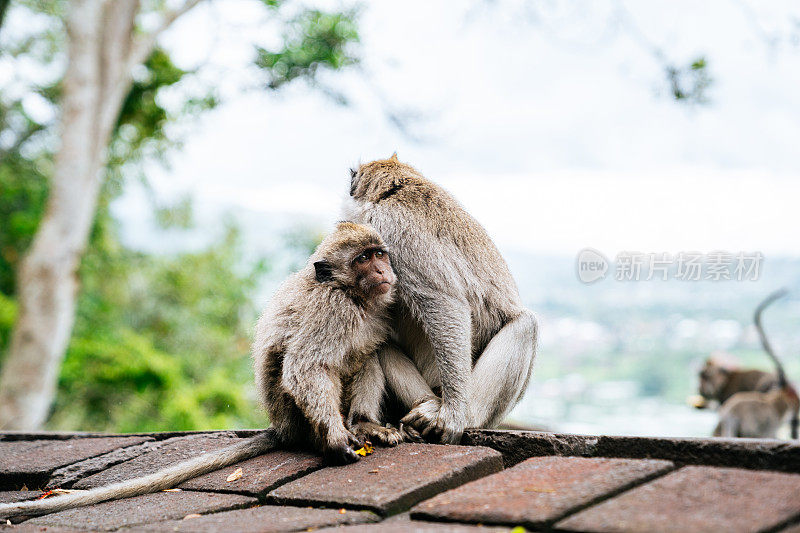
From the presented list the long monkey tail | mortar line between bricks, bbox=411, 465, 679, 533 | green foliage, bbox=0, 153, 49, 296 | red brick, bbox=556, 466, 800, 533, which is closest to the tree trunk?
green foliage, bbox=0, 153, 49, 296

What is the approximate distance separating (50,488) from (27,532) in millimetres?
1058

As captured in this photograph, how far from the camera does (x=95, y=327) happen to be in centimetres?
1327

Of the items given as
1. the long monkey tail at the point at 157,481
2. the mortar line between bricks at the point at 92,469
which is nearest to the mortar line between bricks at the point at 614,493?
the long monkey tail at the point at 157,481

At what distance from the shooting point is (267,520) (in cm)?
249

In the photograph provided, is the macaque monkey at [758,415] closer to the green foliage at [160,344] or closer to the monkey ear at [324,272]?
the monkey ear at [324,272]

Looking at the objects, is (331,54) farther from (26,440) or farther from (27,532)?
(27,532)

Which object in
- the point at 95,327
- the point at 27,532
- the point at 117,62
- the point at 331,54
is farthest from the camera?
the point at 95,327

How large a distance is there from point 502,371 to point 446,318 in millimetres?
370

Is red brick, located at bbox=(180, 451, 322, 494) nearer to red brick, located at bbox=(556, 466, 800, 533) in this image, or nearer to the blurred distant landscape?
red brick, located at bbox=(556, 466, 800, 533)

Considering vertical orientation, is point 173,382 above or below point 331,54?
below

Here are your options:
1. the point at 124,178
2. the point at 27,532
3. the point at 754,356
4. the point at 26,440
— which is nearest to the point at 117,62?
the point at 124,178

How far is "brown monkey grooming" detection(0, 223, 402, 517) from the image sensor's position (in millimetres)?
3098

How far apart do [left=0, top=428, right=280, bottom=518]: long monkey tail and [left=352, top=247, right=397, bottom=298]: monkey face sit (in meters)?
0.85

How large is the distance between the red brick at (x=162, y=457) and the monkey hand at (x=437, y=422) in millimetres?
983
